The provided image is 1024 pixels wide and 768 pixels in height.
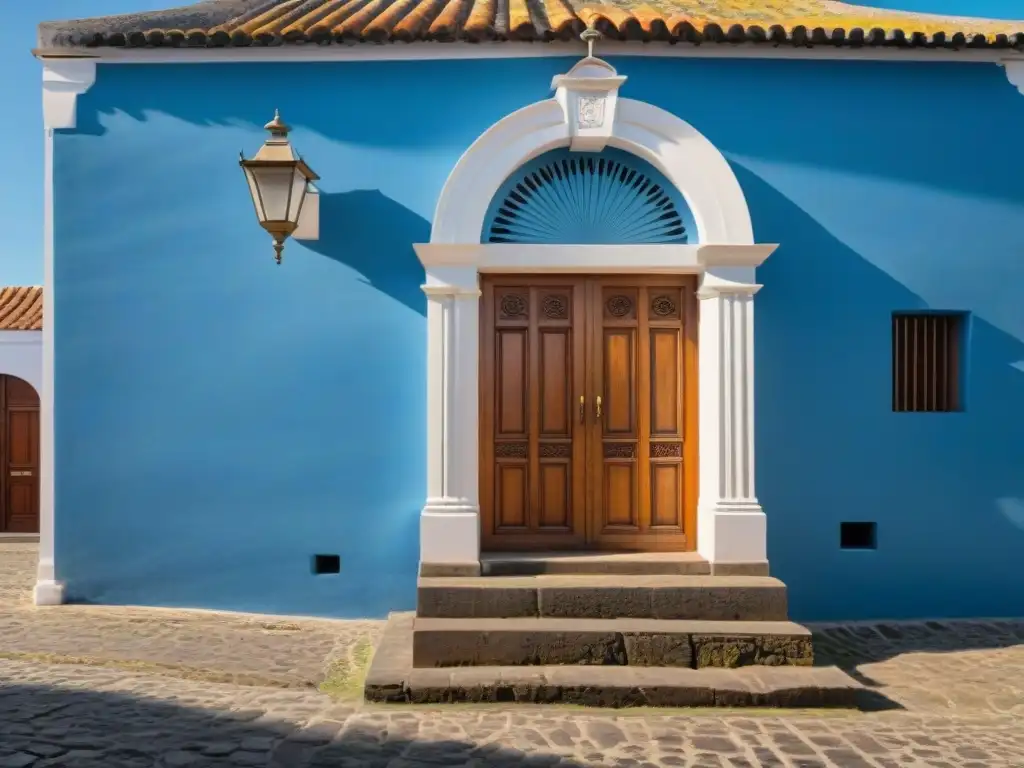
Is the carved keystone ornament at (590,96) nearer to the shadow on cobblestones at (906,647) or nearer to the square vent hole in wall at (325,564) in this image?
the square vent hole in wall at (325,564)

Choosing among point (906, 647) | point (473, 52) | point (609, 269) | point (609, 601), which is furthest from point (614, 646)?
point (473, 52)

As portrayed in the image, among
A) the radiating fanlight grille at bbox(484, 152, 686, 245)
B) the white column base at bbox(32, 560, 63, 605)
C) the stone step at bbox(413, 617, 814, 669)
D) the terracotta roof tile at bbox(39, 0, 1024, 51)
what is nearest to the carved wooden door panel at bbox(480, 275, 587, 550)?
the radiating fanlight grille at bbox(484, 152, 686, 245)

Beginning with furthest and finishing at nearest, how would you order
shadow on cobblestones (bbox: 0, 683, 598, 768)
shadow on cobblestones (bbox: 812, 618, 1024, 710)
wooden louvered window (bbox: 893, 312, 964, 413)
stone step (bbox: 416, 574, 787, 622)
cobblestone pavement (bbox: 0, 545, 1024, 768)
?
1. wooden louvered window (bbox: 893, 312, 964, 413)
2. stone step (bbox: 416, 574, 787, 622)
3. shadow on cobblestones (bbox: 812, 618, 1024, 710)
4. cobblestone pavement (bbox: 0, 545, 1024, 768)
5. shadow on cobblestones (bbox: 0, 683, 598, 768)

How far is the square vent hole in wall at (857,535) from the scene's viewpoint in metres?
7.04

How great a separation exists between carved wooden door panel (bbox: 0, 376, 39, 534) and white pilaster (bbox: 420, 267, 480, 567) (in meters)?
8.50

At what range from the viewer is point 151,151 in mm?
7027

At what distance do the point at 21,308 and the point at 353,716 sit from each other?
1138 centimetres

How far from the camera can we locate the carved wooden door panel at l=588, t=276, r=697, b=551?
690cm

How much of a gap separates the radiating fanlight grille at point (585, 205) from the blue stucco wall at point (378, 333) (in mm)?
569

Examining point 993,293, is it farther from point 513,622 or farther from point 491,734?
point 491,734

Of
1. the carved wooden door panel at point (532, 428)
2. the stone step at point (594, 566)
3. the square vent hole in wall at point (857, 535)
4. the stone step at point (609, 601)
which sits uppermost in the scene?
the carved wooden door panel at point (532, 428)

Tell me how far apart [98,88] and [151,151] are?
645 millimetres

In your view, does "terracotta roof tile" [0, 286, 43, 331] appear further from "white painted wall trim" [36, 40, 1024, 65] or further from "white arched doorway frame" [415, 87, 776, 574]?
"white arched doorway frame" [415, 87, 776, 574]

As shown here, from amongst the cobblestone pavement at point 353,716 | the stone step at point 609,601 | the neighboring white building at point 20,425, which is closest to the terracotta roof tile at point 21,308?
the neighboring white building at point 20,425
